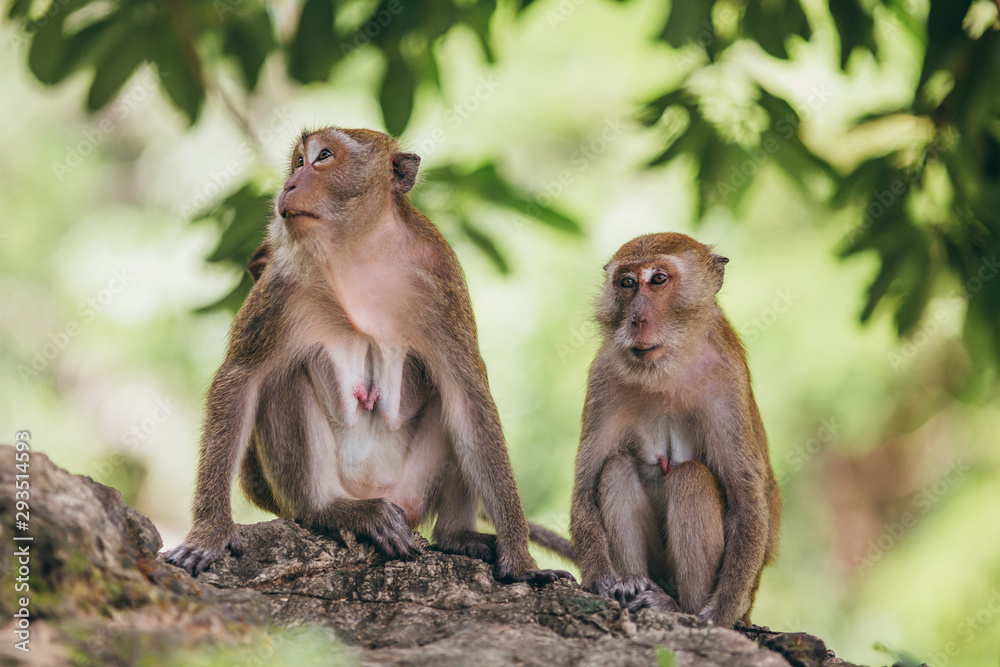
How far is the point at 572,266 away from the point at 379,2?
265 inches

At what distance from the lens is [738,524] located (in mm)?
4672

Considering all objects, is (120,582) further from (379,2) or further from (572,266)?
(572,266)

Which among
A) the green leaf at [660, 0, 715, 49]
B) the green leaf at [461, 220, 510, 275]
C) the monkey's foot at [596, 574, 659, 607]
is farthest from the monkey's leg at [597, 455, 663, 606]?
the green leaf at [660, 0, 715, 49]

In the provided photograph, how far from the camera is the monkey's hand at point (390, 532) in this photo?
4430 mm

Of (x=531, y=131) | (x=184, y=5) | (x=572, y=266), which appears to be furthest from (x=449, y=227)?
(x=531, y=131)

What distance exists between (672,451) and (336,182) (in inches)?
78.7

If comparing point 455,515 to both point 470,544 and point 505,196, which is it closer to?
point 470,544

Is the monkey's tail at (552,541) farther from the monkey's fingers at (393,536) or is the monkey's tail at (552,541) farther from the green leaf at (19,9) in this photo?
the green leaf at (19,9)

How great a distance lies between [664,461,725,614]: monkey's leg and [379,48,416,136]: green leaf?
6.74ft

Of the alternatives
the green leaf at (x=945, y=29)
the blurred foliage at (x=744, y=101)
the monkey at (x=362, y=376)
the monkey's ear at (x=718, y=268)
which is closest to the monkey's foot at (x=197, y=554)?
the monkey at (x=362, y=376)

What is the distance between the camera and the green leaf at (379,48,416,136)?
16.0 ft

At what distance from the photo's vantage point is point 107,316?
38.2 ft

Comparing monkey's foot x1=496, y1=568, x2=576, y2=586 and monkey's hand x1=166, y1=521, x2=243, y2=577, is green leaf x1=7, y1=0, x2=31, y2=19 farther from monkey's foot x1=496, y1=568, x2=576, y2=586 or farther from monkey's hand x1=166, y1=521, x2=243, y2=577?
monkey's foot x1=496, y1=568, x2=576, y2=586

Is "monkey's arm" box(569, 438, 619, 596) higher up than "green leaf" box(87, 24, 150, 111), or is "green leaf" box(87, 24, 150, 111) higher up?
"green leaf" box(87, 24, 150, 111)
